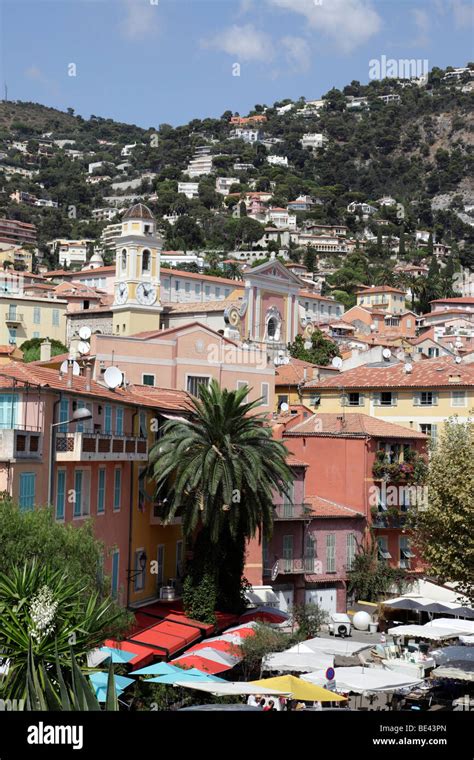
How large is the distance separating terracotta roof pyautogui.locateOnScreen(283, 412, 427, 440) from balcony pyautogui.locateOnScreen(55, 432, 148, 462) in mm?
15082

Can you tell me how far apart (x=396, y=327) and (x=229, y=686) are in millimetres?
113408

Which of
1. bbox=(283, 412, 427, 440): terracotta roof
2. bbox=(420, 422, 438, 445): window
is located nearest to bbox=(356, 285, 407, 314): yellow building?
bbox=(420, 422, 438, 445): window

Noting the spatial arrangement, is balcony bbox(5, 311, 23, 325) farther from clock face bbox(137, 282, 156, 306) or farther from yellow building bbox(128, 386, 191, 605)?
yellow building bbox(128, 386, 191, 605)

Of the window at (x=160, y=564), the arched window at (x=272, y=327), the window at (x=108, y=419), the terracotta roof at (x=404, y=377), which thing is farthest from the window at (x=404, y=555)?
the arched window at (x=272, y=327)

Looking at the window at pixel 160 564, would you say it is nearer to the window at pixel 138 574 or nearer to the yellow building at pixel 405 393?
the window at pixel 138 574

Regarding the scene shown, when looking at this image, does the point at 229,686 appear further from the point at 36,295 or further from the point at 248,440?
the point at 36,295

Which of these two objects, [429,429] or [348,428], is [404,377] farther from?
[348,428]

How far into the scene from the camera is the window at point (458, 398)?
55.0 metres

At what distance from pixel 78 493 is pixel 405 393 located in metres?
32.0

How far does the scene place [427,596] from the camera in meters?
42.2

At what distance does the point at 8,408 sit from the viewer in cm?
2502

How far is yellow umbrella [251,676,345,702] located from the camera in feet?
74.1

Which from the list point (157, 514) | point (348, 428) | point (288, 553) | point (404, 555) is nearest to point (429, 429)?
point (348, 428)

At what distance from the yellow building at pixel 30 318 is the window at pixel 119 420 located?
67816 millimetres
